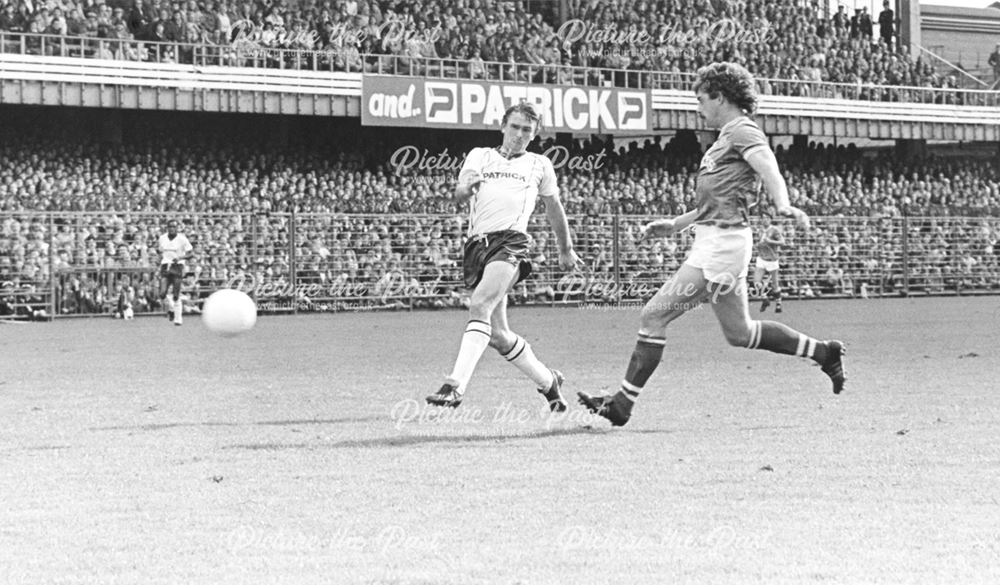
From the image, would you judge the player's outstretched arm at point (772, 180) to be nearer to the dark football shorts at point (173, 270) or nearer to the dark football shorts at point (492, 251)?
the dark football shorts at point (492, 251)

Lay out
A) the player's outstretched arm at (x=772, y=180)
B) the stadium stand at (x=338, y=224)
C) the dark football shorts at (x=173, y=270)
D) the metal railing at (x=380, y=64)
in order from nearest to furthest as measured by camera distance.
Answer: the player's outstretched arm at (x=772, y=180), the dark football shorts at (x=173, y=270), the stadium stand at (x=338, y=224), the metal railing at (x=380, y=64)

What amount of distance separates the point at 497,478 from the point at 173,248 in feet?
81.0

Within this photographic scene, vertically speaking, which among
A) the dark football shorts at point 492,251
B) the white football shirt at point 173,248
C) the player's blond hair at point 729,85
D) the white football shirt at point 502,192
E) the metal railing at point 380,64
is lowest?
the white football shirt at point 173,248

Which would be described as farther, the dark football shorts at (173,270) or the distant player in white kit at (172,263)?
the dark football shorts at (173,270)

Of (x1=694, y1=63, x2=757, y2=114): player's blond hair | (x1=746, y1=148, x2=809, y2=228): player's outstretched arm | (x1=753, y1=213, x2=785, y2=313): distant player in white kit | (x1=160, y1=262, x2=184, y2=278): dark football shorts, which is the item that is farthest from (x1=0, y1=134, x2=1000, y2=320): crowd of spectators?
(x1=746, y1=148, x2=809, y2=228): player's outstretched arm

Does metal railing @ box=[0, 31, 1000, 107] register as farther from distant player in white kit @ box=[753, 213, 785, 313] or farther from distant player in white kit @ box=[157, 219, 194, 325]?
distant player in white kit @ box=[157, 219, 194, 325]

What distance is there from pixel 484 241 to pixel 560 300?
28414 millimetres

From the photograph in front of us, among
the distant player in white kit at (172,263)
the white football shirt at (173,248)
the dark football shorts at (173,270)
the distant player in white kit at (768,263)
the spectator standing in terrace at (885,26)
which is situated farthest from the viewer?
the spectator standing in terrace at (885,26)

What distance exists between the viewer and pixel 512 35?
4347 centimetres

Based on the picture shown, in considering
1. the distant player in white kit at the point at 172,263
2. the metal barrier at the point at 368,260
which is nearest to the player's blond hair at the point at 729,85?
the distant player in white kit at the point at 172,263

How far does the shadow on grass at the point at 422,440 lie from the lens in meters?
9.34

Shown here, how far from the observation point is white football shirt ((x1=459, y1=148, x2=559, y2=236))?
1108 centimetres

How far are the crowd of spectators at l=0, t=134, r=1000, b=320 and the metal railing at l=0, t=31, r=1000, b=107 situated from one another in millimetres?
2290

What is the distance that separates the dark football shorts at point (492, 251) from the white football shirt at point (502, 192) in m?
0.04
